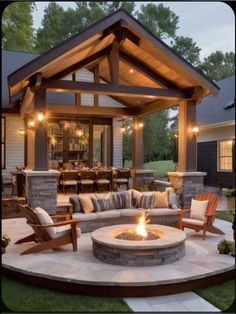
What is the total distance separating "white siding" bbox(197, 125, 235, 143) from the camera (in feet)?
46.7

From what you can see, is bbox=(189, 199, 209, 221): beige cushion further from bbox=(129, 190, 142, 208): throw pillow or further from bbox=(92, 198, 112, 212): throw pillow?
bbox=(92, 198, 112, 212): throw pillow

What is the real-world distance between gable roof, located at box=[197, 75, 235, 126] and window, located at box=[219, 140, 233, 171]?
110 cm

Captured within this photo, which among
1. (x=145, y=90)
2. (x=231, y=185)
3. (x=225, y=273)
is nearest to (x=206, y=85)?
(x=145, y=90)

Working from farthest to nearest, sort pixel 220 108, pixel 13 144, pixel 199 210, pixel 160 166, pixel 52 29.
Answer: pixel 160 166 → pixel 52 29 → pixel 220 108 → pixel 13 144 → pixel 199 210

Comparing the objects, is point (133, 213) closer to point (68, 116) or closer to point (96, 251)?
point (96, 251)

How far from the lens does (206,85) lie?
26.8 feet

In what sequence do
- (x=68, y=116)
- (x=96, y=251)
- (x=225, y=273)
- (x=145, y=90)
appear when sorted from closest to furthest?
1. (x=225, y=273)
2. (x=96, y=251)
3. (x=145, y=90)
4. (x=68, y=116)

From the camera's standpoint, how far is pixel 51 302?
13.3 feet

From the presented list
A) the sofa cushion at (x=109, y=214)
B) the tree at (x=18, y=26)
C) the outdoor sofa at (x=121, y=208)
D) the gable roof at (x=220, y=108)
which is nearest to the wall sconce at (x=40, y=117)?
the outdoor sofa at (x=121, y=208)

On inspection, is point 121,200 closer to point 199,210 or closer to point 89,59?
point 199,210

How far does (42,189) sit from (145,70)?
4137 mm

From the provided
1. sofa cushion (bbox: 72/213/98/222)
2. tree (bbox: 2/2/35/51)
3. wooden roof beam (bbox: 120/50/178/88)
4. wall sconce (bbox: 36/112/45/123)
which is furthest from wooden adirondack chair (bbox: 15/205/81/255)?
tree (bbox: 2/2/35/51)

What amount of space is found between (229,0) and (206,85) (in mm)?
5307

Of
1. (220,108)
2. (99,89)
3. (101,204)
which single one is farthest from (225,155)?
(101,204)
